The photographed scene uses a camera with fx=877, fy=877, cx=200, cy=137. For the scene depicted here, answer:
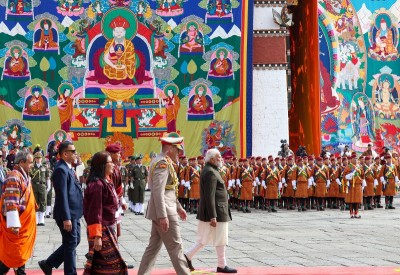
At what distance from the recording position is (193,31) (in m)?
27.5

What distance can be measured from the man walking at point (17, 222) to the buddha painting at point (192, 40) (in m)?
18.7

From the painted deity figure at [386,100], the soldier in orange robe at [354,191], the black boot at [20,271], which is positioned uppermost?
the painted deity figure at [386,100]

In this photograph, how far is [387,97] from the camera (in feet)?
117

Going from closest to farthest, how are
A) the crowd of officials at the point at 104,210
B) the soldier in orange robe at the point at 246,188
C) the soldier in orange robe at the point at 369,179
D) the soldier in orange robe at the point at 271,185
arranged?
the crowd of officials at the point at 104,210 → the soldier in orange robe at the point at 369,179 → the soldier in orange robe at the point at 246,188 → the soldier in orange robe at the point at 271,185

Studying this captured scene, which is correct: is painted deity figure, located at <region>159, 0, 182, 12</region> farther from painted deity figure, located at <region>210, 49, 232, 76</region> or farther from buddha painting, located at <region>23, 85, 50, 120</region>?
buddha painting, located at <region>23, 85, 50, 120</region>

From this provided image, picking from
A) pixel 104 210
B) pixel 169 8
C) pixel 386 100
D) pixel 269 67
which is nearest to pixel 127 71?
pixel 169 8

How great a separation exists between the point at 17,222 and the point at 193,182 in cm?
1246

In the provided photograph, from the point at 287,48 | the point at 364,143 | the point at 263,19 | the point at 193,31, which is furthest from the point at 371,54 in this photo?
the point at 193,31

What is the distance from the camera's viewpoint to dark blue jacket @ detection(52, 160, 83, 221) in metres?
8.62

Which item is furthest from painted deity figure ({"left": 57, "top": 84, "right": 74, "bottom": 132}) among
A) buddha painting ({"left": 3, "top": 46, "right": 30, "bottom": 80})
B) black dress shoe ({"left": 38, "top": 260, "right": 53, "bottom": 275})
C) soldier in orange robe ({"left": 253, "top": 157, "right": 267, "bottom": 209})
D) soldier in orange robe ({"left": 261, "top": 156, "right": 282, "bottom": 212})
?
black dress shoe ({"left": 38, "top": 260, "right": 53, "bottom": 275})

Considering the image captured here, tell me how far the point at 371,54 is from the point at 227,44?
10168mm

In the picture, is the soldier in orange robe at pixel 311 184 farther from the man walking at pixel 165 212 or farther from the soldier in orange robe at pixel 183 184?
the man walking at pixel 165 212


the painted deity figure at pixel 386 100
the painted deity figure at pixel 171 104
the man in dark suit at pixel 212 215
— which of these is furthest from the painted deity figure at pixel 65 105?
the man in dark suit at pixel 212 215

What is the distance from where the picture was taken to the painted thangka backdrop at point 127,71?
1068 inches
